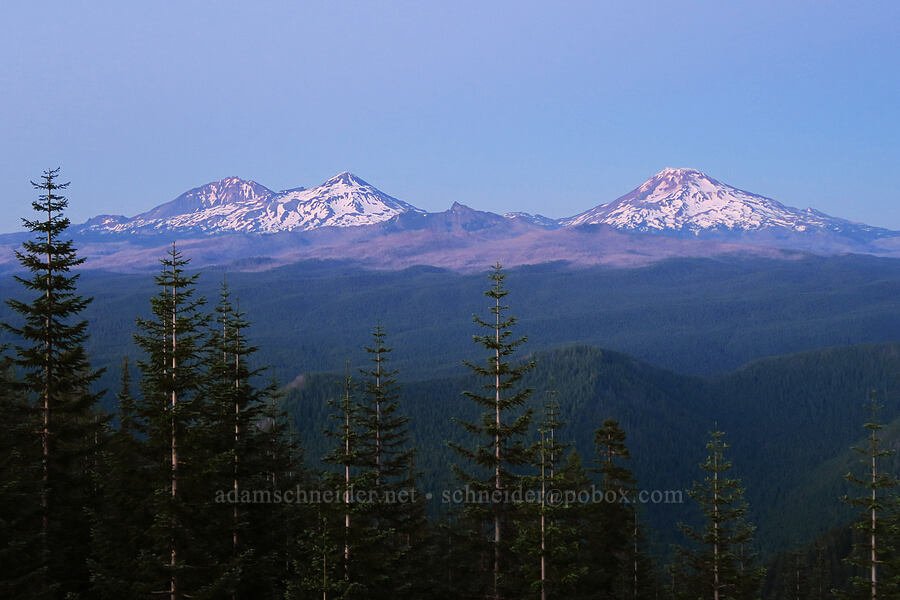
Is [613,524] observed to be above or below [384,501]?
below

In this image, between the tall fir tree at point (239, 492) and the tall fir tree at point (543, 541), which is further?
the tall fir tree at point (543, 541)

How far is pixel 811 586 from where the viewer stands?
73.0 meters

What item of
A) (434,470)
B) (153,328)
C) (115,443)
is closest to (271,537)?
(115,443)

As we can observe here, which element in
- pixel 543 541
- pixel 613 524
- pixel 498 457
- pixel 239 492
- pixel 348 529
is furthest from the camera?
pixel 613 524

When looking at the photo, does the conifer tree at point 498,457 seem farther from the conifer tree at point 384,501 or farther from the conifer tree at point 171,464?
the conifer tree at point 171,464

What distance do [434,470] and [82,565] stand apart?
131591mm

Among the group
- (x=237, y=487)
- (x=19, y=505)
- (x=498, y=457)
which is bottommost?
(x=237, y=487)

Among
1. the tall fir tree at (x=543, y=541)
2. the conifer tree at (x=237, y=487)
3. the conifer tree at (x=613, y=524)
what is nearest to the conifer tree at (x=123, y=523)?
the conifer tree at (x=237, y=487)

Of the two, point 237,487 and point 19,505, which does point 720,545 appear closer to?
point 237,487

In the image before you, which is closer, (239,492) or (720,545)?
(239,492)

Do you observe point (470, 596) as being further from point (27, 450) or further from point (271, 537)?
point (27, 450)

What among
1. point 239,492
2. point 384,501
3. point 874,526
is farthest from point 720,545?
point 239,492

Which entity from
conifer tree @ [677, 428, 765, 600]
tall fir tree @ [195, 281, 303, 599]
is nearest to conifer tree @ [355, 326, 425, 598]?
tall fir tree @ [195, 281, 303, 599]

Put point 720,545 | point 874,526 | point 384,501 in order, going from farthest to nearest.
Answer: point 720,545 < point 874,526 < point 384,501
